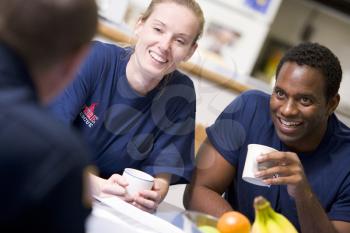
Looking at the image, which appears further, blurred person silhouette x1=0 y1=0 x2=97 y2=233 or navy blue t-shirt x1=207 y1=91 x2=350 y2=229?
navy blue t-shirt x1=207 y1=91 x2=350 y2=229

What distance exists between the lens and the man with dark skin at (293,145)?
1.33 metres

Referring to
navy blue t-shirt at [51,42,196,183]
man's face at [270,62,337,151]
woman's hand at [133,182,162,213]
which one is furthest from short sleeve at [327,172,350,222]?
woman's hand at [133,182,162,213]

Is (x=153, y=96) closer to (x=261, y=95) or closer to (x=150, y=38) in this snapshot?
(x=150, y=38)

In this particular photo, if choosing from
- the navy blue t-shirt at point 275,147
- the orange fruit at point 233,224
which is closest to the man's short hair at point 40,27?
the orange fruit at point 233,224

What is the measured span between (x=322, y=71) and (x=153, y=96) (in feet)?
1.50

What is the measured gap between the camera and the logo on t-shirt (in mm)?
1305

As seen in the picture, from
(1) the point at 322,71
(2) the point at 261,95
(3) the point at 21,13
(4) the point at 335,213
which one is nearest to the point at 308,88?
(1) the point at 322,71

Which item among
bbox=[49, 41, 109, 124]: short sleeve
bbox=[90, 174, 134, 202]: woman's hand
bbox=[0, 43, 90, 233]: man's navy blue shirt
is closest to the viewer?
bbox=[0, 43, 90, 233]: man's navy blue shirt

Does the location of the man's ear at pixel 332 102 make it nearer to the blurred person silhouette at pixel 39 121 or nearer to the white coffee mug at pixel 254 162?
the white coffee mug at pixel 254 162

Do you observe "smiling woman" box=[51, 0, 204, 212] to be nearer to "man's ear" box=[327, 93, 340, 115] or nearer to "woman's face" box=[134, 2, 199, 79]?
"woman's face" box=[134, 2, 199, 79]

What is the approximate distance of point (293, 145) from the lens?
143 cm

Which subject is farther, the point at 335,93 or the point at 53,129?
the point at 335,93

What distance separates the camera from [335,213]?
1.37 m

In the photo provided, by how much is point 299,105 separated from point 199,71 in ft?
1.82
